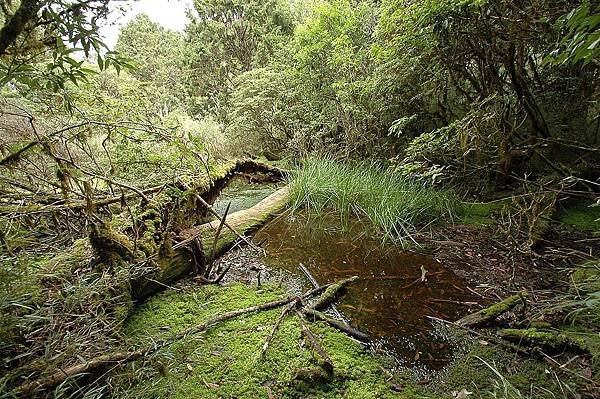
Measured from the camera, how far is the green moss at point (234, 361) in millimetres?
1215

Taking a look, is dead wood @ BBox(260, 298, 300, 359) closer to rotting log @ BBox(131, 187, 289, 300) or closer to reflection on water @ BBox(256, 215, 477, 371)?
reflection on water @ BBox(256, 215, 477, 371)

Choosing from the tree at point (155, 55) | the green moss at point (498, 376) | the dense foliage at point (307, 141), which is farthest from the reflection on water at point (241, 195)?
the tree at point (155, 55)

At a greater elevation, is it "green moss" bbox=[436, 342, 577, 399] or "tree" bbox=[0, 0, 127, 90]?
"tree" bbox=[0, 0, 127, 90]

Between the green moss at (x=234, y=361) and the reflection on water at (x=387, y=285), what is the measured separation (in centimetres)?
23

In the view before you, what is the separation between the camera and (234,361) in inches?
55.3

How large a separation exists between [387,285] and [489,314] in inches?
25.0

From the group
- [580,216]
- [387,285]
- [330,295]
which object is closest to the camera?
[330,295]

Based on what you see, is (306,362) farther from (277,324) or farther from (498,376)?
(498,376)

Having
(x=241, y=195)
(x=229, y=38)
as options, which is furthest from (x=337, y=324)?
(x=229, y=38)

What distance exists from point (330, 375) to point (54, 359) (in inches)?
39.7

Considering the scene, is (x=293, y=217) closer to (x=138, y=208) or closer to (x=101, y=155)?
(x=138, y=208)

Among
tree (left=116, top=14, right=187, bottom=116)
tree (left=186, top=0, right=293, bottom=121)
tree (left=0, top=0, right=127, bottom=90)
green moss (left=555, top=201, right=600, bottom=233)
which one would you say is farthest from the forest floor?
tree (left=116, top=14, right=187, bottom=116)

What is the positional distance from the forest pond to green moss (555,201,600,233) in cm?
161

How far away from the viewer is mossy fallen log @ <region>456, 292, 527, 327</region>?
5.37ft
